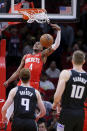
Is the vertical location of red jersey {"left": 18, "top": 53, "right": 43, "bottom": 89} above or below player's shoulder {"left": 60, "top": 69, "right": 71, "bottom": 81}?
below

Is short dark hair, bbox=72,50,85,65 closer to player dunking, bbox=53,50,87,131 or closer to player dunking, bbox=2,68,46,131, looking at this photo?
player dunking, bbox=53,50,87,131

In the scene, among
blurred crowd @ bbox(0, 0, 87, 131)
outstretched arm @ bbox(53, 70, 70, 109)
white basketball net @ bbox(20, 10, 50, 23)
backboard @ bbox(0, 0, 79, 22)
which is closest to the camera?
outstretched arm @ bbox(53, 70, 70, 109)

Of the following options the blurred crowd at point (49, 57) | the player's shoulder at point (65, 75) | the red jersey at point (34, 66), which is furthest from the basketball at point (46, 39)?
the blurred crowd at point (49, 57)

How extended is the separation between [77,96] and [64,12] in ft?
11.7

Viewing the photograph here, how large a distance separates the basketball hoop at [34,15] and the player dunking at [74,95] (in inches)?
108

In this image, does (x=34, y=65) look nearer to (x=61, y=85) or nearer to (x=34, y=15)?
(x=34, y=15)

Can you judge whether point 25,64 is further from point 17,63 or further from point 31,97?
point 17,63

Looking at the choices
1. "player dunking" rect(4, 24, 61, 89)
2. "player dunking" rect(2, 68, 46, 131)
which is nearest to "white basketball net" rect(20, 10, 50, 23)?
"player dunking" rect(4, 24, 61, 89)

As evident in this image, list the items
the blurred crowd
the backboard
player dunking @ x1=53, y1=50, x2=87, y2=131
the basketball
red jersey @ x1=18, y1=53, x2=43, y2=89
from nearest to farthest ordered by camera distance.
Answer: player dunking @ x1=53, y1=50, x2=87, y2=131
the basketball
red jersey @ x1=18, y1=53, x2=43, y2=89
the backboard
the blurred crowd

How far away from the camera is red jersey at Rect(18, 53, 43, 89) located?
32.1 feet

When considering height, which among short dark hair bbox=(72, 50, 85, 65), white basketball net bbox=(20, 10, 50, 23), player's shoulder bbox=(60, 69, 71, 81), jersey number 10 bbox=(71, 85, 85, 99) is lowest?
jersey number 10 bbox=(71, 85, 85, 99)

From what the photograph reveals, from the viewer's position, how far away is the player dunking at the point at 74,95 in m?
7.79

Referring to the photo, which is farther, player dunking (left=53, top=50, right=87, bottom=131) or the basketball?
the basketball

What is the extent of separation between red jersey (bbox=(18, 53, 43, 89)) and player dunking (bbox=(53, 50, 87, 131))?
1965 mm
